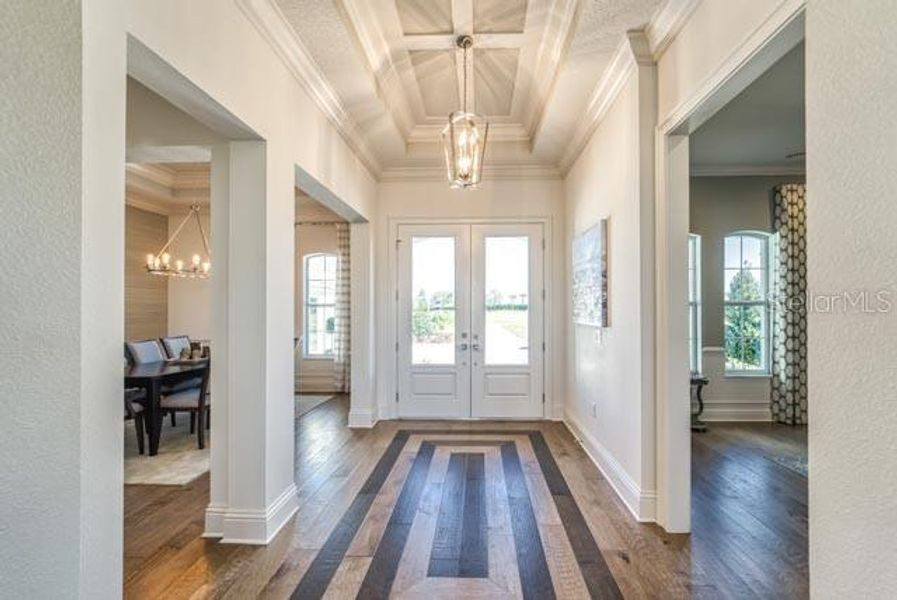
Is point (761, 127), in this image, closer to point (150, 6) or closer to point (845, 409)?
point (845, 409)

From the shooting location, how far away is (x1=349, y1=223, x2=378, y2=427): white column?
5.89 meters

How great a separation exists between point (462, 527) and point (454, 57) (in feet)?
11.5

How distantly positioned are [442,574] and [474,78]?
386cm

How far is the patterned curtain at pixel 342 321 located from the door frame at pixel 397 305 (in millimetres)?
2374

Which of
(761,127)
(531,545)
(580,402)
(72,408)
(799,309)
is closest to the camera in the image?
(72,408)

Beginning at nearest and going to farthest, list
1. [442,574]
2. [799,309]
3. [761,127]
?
[442,574] → [761,127] → [799,309]

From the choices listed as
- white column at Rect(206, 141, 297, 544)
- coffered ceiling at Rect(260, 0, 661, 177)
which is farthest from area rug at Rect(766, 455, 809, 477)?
white column at Rect(206, 141, 297, 544)

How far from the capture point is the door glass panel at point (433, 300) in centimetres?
623

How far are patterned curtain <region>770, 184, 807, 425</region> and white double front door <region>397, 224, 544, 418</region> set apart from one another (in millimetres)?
2799

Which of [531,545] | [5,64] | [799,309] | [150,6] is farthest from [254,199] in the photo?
[799,309]

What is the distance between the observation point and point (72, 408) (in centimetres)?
126

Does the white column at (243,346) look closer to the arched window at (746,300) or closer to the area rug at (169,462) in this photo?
the area rug at (169,462)

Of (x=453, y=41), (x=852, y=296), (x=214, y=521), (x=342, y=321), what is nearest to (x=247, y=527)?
(x=214, y=521)

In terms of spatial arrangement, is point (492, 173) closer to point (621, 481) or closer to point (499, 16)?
point (499, 16)
